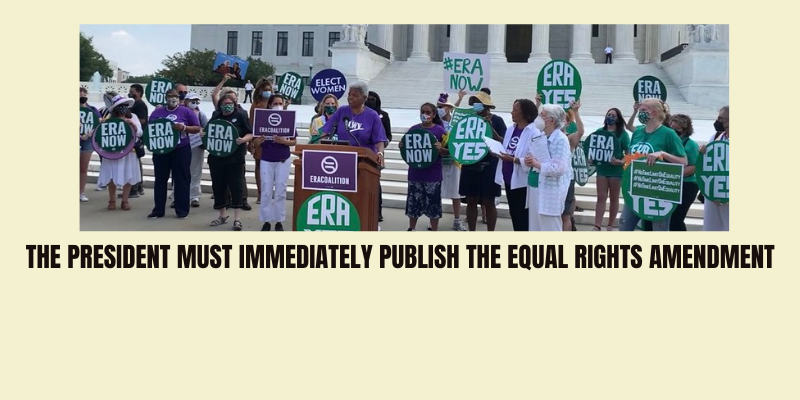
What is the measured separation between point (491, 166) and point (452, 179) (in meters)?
1.01

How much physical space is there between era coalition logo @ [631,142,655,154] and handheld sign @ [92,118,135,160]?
6486 mm

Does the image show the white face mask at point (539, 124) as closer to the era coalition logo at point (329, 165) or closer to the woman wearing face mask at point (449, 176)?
the era coalition logo at point (329, 165)

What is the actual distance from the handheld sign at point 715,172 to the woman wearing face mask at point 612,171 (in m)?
1.64

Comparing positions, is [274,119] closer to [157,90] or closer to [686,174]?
[157,90]

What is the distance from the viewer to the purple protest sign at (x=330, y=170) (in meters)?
6.42

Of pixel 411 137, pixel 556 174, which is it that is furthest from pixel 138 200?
pixel 556 174

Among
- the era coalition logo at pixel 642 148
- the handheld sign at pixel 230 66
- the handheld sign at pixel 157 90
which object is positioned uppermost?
the handheld sign at pixel 230 66

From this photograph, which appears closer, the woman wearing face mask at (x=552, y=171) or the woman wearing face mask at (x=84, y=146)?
the woman wearing face mask at (x=552, y=171)

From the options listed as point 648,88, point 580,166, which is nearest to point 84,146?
point 580,166

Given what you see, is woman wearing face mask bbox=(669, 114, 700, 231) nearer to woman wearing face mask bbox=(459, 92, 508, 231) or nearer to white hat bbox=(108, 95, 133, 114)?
woman wearing face mask bbox=(459, 92, 508, 231)

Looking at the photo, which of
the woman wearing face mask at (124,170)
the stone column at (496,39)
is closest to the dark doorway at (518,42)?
the stone column at (496,39)

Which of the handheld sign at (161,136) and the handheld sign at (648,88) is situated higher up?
the handheld sign at (648,88)

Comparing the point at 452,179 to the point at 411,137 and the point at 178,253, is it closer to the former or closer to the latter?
the point at 411,137

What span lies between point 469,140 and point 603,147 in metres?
1.97
